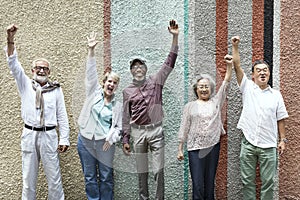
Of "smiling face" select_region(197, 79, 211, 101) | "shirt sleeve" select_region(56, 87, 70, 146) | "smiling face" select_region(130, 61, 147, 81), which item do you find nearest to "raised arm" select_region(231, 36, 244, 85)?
"smiling face" select_region(197, 79, 211, 101)

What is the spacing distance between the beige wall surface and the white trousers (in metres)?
0.41

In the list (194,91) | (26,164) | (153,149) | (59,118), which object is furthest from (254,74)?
(26,164)

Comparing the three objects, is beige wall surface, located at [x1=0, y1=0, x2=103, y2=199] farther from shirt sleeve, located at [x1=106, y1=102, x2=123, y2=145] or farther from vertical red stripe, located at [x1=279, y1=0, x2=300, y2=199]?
vertical red stripe, located at [x1=279, y1=0, x2=300, y2=199]

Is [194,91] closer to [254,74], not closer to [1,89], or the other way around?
[254,74]

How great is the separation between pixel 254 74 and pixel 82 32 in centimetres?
163

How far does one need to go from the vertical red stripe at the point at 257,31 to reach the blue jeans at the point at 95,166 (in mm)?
1390

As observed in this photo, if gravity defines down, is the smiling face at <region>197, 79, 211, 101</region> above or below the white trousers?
above

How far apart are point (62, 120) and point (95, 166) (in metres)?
0.50

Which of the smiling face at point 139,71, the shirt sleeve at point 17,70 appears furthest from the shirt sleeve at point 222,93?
the shirt sleeve at point 17,70

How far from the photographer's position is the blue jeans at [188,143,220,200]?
4.27 m

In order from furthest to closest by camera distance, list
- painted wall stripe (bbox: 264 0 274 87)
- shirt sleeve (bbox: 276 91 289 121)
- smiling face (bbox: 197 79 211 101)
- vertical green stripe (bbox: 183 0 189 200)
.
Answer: painted wall stripe (bbox: 264 0 274 87)
vertical green stripe (bbox: 183 0 189 200)
shirt sleeve (bbox: 276 91 289 121)
smiling face (bbox: 197 79 211 101)

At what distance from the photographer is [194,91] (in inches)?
172

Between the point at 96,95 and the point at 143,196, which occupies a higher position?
the point at 96,95

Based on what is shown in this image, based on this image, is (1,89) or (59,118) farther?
(1,89)
